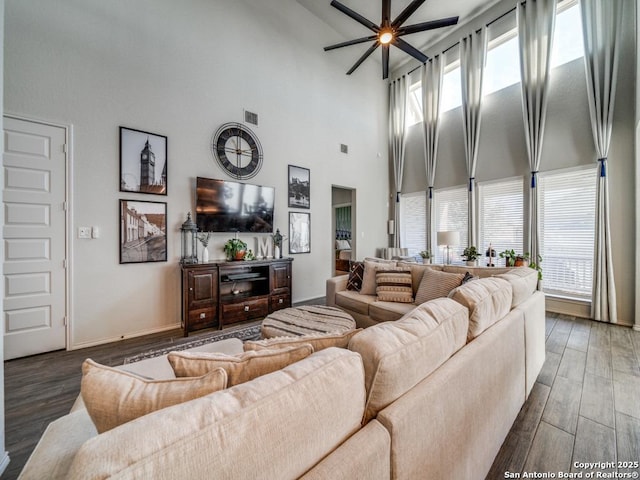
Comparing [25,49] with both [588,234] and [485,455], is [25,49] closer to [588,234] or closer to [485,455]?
[485,455]

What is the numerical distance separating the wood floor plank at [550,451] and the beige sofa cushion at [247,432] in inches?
56.5

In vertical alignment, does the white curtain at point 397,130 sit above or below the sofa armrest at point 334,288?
above

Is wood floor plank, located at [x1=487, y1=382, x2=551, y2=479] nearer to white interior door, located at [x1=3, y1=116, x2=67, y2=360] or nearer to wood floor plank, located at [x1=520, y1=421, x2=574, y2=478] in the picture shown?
wood floor plank, located at [x1=520, y1=421, x2=574, y2=478]

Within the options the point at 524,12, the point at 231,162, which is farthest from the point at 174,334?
the point at 524,12

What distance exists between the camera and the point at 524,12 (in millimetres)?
4215

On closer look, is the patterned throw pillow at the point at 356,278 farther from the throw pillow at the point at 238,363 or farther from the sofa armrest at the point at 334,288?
the throw pillow at the point at 238,363

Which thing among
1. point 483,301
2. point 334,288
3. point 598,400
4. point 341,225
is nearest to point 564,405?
point 598,400

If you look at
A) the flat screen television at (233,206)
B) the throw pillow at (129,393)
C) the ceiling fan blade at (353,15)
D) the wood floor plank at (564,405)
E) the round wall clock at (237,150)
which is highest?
the ceiling fan blade at (353,15)

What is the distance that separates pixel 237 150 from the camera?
393 cm

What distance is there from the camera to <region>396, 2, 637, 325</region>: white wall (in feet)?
11.0

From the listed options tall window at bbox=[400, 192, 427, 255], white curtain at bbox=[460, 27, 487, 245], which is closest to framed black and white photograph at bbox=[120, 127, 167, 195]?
tall window at bbox=[400, 192, 427, 255]

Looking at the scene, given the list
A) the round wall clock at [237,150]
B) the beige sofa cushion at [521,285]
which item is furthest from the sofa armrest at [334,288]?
the round wall clock at [237,150]

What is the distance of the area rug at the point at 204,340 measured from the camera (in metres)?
2.58

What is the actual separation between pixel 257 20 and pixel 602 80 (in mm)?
5157
